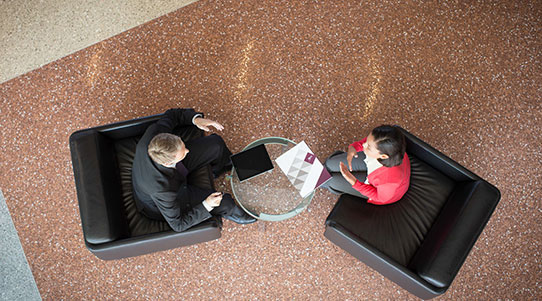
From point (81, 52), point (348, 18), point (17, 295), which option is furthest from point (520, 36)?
point (17, 295)

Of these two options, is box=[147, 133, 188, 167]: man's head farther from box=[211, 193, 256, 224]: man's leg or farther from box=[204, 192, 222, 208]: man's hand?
box=[211, 193, 256, 224]: man's leg

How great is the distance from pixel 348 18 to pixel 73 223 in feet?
10.1

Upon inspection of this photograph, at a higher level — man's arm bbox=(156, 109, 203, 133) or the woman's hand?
man's arm bbox=(156, 109, 203, 133)

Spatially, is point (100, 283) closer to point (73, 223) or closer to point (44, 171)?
point (73, 223)

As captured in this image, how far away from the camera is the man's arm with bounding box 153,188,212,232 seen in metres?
1.80

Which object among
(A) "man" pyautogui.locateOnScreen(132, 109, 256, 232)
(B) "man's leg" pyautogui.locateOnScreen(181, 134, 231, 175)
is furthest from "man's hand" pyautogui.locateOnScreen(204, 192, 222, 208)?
(B) "man's leg" pyautogui.locateOnScreen(181, 134, 231, 175)

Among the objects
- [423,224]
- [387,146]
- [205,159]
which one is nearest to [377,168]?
[387,146]

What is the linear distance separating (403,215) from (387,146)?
653 mm

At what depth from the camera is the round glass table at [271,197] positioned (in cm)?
216

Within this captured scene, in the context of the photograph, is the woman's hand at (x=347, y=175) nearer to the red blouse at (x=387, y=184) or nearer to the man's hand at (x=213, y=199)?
the red blouse at (x=387, y=184)

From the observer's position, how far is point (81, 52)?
2.92 metres

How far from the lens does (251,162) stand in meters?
2.16

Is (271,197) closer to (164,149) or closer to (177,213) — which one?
(177,213)

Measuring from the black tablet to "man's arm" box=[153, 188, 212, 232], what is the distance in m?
0.37
